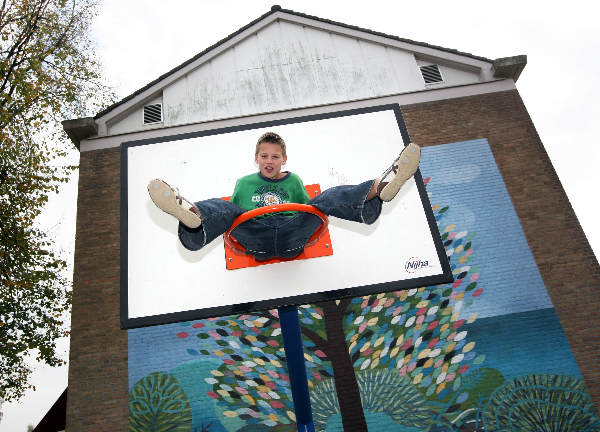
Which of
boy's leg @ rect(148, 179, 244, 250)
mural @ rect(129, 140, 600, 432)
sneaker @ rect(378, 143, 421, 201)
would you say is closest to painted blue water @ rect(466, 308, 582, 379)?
mural @ rect(129, 140, 600, 432)

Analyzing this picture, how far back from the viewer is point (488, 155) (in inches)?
309

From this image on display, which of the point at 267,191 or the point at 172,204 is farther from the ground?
the point at 267,191

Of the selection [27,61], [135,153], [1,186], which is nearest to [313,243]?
[135,153]

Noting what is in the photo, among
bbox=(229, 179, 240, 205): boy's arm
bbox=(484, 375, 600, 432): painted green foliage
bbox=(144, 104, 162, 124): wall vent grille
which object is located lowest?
bbox=(484, 375, 600, 432): painted green foliage

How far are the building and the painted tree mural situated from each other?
0.08 ft

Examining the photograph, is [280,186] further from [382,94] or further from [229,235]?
[382,94]

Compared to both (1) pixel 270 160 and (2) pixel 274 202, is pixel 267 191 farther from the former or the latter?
(1) pixel 270 160

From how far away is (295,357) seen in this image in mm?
3363

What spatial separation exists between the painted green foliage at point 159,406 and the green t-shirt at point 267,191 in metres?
4.56

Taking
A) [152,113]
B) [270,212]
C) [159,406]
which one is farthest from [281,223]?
[152,113]

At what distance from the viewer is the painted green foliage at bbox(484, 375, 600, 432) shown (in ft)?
19.8

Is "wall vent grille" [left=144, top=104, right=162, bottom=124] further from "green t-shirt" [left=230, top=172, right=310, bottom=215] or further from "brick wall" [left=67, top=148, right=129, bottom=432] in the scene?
"green t-shirt" [left=230, top=172, right=310, bottom=215]

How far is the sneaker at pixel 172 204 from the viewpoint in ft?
7.93

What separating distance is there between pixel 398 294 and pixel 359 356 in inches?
51.1
